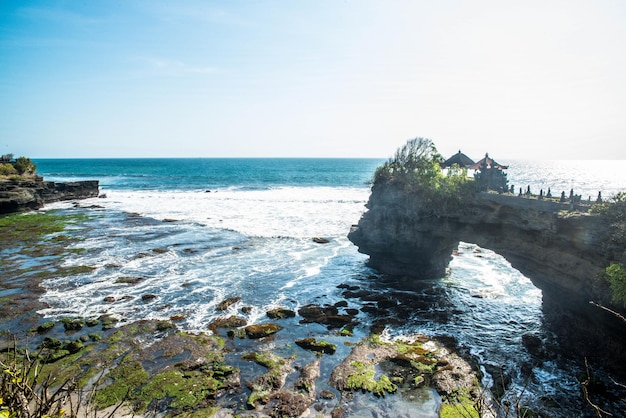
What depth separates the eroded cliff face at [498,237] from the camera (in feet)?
62.4

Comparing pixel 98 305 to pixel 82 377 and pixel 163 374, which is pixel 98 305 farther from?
pixel 163 374

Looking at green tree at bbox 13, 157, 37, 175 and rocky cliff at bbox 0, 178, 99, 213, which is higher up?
green tree at bbox 13, 157, 37, 175

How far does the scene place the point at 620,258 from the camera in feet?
55.9

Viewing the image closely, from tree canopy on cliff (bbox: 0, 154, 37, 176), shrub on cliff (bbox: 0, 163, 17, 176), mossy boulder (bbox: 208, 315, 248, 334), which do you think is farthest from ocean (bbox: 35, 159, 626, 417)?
tree canopy on cliff (bbox: 0, 154, 37, 176)

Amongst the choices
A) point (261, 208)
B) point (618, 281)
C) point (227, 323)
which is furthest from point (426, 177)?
point (261, 208)

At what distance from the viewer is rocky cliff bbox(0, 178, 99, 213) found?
54463 mm

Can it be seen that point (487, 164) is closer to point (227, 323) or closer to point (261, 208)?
point (227, 323)

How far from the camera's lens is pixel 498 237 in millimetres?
25812

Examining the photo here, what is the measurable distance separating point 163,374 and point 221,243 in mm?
23437

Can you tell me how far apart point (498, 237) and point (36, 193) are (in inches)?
2596

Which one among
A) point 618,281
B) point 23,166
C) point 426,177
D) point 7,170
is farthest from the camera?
point 23,166

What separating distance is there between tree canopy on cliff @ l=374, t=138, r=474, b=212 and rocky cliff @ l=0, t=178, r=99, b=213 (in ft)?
174

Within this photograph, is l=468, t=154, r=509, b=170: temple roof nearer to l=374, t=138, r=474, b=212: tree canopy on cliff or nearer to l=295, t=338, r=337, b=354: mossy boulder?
l=374, t=138, r=474, b=212: tree canopy on cliff

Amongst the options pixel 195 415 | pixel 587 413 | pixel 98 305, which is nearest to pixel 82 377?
pixel 195 415
